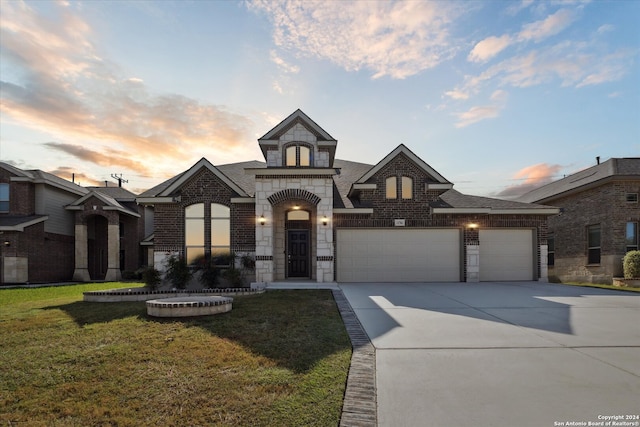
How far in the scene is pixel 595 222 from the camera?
19078 millimetres

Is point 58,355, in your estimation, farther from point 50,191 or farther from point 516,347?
point 50,191

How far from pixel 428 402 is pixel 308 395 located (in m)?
1.35

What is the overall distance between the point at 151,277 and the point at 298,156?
817cm

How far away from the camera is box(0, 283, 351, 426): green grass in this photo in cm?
343

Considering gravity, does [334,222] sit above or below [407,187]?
below

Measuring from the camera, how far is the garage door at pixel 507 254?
15805 mm

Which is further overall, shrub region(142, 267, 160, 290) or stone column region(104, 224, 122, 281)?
stone column region(104, 224, 122, 281)

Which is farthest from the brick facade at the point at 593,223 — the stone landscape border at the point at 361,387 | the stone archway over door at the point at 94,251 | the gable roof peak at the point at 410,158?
the stone archway over door at the point at 94,251

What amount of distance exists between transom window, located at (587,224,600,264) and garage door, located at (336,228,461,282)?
33.5 feet

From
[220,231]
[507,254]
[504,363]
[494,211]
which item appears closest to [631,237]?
[507,254]

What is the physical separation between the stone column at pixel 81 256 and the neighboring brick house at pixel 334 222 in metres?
11.2

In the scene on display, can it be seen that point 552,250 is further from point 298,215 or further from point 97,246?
point 97,246

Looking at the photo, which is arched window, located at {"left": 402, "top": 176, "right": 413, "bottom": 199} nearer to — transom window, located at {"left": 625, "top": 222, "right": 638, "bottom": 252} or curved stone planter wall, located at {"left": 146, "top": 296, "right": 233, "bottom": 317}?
curved stone planter wall, located at {"left": 146, "top": 296, "right": 233, "bottom": 317}

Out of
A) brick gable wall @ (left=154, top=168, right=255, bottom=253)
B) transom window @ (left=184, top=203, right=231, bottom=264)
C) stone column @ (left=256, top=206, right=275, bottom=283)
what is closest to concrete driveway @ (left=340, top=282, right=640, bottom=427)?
stone column @ (left=256, top=206, right=275, bottom=283)
